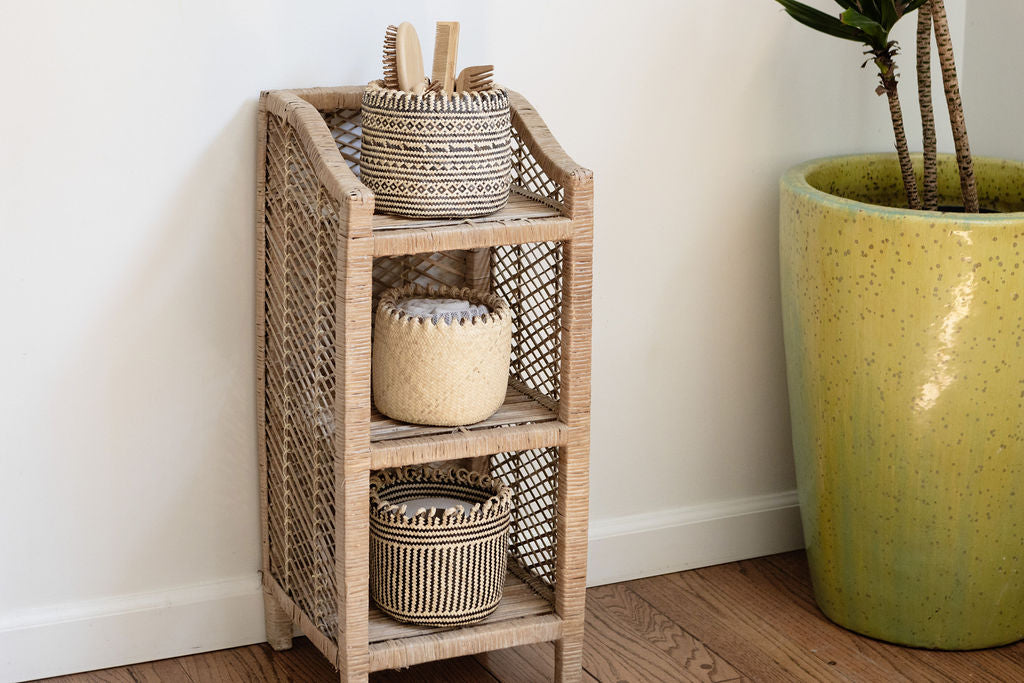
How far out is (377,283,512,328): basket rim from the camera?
1503 millimetres

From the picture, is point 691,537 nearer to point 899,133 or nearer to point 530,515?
point 530,515

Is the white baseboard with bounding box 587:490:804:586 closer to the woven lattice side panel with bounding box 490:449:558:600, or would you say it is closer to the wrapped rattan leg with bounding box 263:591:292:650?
the woven lattice side panel with bounding box 490:449:558:600

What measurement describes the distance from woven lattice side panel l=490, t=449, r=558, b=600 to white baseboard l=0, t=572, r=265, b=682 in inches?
15.2

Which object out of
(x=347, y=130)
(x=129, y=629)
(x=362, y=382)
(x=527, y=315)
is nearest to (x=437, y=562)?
(x=362, y=382)

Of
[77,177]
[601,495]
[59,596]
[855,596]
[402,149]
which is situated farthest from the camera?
[601,495]

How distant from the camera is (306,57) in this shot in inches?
65.8

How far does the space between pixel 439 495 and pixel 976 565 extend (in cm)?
78

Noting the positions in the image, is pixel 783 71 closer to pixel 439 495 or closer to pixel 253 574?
pixel 439 495

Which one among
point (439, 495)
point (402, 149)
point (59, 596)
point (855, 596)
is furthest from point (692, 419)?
point (59, 596)

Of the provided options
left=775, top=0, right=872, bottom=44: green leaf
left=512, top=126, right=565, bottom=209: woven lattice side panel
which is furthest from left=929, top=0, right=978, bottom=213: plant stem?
left=512, top=126, right=565, bottom=209: woven lattice side panel

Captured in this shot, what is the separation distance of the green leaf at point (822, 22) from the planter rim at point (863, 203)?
0.22 metres

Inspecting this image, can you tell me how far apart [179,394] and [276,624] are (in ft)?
1.22

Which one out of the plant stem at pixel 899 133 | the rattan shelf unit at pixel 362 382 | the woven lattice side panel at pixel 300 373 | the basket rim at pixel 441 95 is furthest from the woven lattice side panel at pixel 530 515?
the plant stem at pixel 899 133

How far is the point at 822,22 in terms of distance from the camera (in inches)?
68.7
